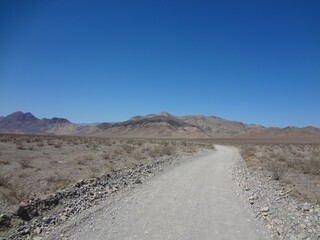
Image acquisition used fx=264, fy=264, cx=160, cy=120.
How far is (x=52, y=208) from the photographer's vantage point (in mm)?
8164

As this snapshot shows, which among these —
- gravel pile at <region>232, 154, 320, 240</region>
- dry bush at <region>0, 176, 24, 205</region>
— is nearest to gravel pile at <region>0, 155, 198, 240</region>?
dry bush at <region>0, 176, 24, 205</region>

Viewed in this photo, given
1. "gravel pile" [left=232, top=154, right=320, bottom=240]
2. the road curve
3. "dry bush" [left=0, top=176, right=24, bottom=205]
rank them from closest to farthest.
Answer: the road curve
"gravel pile" [left=232, top=154, right=320, bottom=240]
"dry bush" [left=0, top=176, right=24, bottom=205]

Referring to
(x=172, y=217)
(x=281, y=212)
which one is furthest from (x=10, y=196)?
(x=281, y=212)

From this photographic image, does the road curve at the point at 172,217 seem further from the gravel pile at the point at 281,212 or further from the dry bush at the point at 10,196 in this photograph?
the dry bush at the point at 10,196

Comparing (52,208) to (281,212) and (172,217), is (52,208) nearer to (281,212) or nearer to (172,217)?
(172,217)

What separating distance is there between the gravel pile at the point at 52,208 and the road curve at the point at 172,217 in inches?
26.5

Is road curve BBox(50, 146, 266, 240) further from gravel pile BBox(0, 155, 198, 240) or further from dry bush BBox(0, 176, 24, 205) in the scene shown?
dry bush BBox(0, 176, 24, 205)

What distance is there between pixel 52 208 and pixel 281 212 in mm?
7157

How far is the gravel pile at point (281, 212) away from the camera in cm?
679

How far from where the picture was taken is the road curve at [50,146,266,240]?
255 inches

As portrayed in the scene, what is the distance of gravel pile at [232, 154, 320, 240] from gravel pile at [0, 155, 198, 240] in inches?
204

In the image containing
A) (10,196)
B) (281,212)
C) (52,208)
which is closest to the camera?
(52,208)

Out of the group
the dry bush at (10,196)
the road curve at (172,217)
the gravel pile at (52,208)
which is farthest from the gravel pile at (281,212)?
the dry bush at (10,196)

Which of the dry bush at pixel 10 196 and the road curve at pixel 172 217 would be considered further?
the dry bush at pixel 10 196
